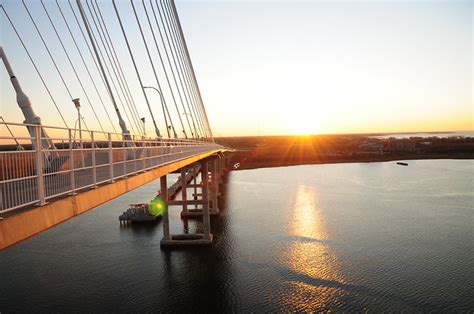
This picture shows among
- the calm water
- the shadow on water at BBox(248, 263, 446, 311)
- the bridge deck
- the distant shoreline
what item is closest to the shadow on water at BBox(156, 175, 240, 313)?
the calm water

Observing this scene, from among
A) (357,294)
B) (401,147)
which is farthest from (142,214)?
(401,147)

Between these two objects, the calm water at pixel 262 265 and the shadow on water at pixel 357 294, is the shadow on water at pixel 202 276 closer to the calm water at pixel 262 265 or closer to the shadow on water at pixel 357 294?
the calm water at pixel 262 265

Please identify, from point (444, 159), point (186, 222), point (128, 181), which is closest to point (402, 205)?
point (186, 222)

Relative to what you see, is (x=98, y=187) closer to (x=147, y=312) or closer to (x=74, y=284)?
(x=147, y=312)

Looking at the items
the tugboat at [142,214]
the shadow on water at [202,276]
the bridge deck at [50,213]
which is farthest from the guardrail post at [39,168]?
the tugboat at [142,214]

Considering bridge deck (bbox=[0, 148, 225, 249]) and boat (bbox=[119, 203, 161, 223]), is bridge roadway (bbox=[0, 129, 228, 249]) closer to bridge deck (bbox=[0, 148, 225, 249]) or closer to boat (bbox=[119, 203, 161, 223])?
bridge deck (bbox=[0, 148, 225, 249])

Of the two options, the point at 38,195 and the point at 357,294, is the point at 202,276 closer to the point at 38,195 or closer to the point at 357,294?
the point at 357,294

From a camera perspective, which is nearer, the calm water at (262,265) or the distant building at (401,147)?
the calm water at (262,265)

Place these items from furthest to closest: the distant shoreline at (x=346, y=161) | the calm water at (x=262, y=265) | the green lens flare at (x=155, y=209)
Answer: the distant shoreline at (x=346, y=161) < the green lens flare at (x=155, y=209) < the calm water at (x=262, y=265)
